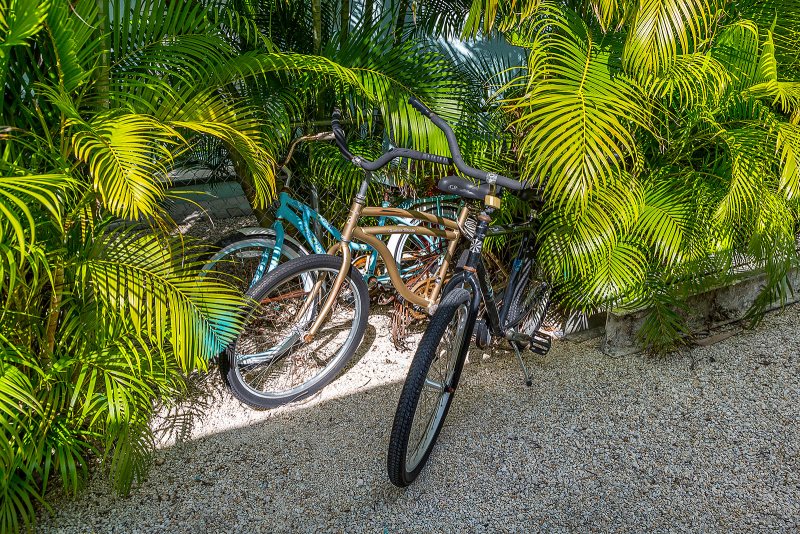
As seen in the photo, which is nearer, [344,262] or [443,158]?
[443,158]

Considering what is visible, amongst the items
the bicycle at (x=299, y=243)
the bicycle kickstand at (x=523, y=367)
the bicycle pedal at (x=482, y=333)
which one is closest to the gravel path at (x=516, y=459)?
the bicycle kickstand at (x=523, y=367)

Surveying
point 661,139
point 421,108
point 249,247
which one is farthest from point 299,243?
point 661,139

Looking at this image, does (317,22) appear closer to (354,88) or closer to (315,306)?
(354,88)

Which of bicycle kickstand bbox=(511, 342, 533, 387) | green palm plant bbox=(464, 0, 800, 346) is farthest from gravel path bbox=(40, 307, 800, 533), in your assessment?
green palm plant bbox=(464, 0, 800, 346)

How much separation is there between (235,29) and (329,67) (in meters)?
0.76

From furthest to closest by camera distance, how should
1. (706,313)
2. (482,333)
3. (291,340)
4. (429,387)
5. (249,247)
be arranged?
(706,313)
(249,247)
(291,340)
(482,333)
(429,387)

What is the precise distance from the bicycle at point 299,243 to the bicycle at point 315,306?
0.14 metres

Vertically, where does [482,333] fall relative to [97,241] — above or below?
below

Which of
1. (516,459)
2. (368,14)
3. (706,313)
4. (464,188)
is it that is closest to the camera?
(464,188)

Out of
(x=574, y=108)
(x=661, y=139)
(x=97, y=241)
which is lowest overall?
(x=97, y=241)

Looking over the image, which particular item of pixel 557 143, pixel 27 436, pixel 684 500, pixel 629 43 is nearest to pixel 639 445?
pixel 684 500

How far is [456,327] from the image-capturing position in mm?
2508

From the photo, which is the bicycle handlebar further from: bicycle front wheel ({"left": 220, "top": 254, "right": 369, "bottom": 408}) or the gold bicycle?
bicycle front wheel ({"left": 220, "top": 254, "right": 369, "bottom": 408})

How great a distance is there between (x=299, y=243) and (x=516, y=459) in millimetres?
1463
